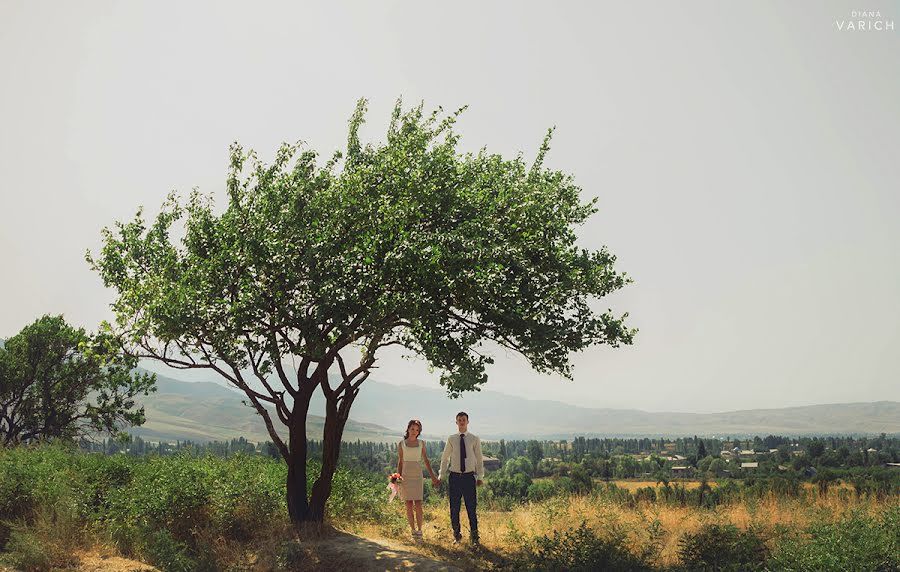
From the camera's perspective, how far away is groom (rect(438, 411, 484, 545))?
15.3 m

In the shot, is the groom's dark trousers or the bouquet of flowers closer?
the groom's dark trousers

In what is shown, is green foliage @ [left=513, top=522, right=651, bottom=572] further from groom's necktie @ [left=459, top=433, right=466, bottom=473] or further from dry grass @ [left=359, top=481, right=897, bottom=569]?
groom's necktie @ [left=459, top=433, right=466, bottom=473]

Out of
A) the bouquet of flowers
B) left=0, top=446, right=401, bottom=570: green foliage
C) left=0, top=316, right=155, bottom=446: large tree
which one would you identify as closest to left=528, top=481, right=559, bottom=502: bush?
left=0, top=446, right=401, bottom=570: green foliage

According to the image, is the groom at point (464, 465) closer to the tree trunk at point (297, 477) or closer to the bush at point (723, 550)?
the tree trunk at point (297, 477)

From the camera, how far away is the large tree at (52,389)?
35.4 metres

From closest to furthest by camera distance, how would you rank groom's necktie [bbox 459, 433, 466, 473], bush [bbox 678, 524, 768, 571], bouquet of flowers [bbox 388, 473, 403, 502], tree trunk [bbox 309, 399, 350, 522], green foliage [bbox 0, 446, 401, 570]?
bush [bbox 678, 524, 768, 571], green foliage [bbox 0, 446, 401, 570], groom's necktie [bbox 459, 433, 466, 473], bouquet of flowers [bbox 388, 473, 403, 502], tree trunk [bbox 309, 399, 350, 522]

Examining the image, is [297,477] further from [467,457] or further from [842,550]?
[842,550]

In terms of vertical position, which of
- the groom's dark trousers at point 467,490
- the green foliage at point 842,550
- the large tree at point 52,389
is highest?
the large tree at point 52,389

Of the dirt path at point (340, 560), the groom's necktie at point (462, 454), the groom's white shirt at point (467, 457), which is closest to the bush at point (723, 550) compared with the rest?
the dirt path at point (340, 560)

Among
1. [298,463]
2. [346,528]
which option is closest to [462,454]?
[346,528]

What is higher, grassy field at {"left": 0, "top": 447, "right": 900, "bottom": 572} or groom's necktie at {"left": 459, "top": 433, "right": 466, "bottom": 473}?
groom's necktie at {"left": 459, "top": 433, "right": 466, "bottom": 473}

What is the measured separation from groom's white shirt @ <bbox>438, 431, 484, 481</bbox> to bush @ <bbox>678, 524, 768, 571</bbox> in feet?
14.7

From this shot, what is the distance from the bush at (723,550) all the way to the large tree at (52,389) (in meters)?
30.4

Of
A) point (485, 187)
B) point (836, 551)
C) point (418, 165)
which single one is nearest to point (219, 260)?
point (418, 165)
